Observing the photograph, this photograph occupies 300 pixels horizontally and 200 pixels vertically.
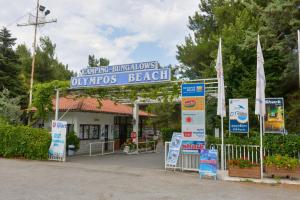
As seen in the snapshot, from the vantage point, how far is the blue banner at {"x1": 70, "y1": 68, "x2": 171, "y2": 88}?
1255 centimetres

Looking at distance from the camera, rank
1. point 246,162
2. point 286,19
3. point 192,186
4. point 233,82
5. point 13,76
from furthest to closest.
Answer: point 13,76 → point 233,82 → point 286,19 → point 246,162 → point 192,186

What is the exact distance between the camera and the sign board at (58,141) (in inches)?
588

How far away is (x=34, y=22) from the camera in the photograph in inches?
960

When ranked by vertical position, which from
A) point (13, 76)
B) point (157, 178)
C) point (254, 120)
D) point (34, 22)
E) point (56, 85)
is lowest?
point (157, 178)

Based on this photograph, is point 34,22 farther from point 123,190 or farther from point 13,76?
point 123,190

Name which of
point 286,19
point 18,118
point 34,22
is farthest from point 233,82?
point 34,22

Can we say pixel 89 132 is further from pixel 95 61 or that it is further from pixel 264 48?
pixel 95 61

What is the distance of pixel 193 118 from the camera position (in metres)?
11.8

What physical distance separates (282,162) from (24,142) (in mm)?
11832

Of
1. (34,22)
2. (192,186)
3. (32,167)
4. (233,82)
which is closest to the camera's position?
(192,186)

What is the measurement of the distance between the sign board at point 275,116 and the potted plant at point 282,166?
8.56 ft

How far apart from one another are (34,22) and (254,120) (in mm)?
18104

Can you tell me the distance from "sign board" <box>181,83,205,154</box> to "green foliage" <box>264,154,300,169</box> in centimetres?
245

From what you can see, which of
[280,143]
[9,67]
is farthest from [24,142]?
[9,67]
